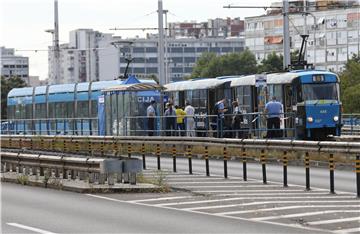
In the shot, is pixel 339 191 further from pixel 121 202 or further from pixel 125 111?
pixel 125 111

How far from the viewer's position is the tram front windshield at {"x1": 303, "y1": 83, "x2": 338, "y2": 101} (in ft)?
124

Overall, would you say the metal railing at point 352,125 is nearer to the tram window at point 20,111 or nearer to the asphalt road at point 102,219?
the tram window at point 20,111

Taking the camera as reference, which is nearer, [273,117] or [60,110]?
[273,117]

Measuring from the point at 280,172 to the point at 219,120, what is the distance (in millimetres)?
10268

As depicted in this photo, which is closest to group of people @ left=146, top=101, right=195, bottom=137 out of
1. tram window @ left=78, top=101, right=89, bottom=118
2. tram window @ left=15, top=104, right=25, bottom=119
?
tram window @ left=78, top=101, right=89, bottom=118

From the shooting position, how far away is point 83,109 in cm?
5000

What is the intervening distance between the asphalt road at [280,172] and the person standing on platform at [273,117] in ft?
10.5

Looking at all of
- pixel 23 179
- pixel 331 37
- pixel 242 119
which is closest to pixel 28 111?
pixel 242 119

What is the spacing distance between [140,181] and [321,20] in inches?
4484

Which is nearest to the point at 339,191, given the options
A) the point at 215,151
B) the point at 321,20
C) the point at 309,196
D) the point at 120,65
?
the point at 309,196

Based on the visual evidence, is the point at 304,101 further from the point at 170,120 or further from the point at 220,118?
the point at 170,120

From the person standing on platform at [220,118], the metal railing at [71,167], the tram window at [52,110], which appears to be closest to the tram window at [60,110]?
the tram window at [52,110]

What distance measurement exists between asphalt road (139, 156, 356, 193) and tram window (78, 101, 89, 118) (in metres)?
16.8

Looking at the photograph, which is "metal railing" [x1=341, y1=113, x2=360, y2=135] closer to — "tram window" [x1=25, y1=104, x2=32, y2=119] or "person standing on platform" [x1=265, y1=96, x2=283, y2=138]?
"person standing on platform" [x1=265, y1=96, x2=283, y2=138]
